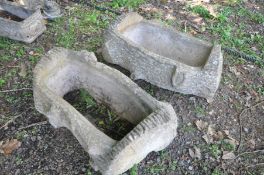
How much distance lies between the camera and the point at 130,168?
320cm

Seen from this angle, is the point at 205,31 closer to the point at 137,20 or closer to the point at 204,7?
the point at 204,7

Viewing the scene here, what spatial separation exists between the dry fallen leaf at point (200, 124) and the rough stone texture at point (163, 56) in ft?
0.95

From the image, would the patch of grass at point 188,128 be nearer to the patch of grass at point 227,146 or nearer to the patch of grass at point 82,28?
the patch of grass at point 227,146

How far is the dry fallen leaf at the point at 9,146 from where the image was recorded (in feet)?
11.1

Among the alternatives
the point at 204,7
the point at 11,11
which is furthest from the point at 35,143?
the point at 204,7

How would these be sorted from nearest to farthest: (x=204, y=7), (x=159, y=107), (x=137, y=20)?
(x=159, y=107) < (x=137, y=20) < (x=204, y=7)

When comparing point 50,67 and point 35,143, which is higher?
point 50,67

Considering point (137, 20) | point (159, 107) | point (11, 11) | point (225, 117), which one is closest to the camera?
point (159, 107)

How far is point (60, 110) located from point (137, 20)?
5.25 feet

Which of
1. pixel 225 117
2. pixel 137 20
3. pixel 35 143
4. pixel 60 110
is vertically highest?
pixel 137 20

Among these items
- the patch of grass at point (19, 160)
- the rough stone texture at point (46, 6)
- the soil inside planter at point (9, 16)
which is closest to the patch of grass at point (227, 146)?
the patch of grass at point (19, 160)

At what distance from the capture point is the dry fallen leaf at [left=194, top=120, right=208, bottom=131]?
3625 mm

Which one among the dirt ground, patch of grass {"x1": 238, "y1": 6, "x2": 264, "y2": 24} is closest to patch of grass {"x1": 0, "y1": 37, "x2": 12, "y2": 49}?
the dirt ground

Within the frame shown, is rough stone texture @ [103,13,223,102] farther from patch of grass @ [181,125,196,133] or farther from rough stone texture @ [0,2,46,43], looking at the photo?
rough stone texture @ [0,2,46,43]
